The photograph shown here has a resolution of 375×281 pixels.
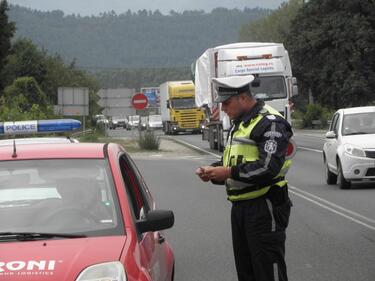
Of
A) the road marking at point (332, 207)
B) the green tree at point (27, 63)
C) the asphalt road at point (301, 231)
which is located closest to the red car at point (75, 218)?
the asphalt road at point (301, 231)

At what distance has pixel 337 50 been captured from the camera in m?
65.7

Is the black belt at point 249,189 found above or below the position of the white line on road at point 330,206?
above

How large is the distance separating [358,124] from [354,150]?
112 centimetres

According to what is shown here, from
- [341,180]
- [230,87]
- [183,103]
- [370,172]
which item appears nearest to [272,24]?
[183,103]

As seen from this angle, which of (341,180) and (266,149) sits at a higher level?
(266,149)

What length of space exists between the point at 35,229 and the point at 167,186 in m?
13.3

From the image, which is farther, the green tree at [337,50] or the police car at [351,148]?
the green tree at [337,50]

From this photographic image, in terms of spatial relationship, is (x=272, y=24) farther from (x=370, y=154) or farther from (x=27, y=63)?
(x=370, y=154)

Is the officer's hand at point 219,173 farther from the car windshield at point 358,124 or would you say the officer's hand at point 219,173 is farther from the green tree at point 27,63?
the green tree at point 27,63

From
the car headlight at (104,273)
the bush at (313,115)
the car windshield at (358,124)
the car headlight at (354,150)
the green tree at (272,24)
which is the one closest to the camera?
the car headlight at (104,273)

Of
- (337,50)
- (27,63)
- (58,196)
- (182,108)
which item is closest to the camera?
(58,196)

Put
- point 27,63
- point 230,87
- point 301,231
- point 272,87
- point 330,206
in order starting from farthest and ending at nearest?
point 27,63 < point 272,87 < point 330,206 < point 301,231 < point 230,87

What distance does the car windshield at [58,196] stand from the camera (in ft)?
17.4

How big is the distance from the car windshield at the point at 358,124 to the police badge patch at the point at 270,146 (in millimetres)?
11861
